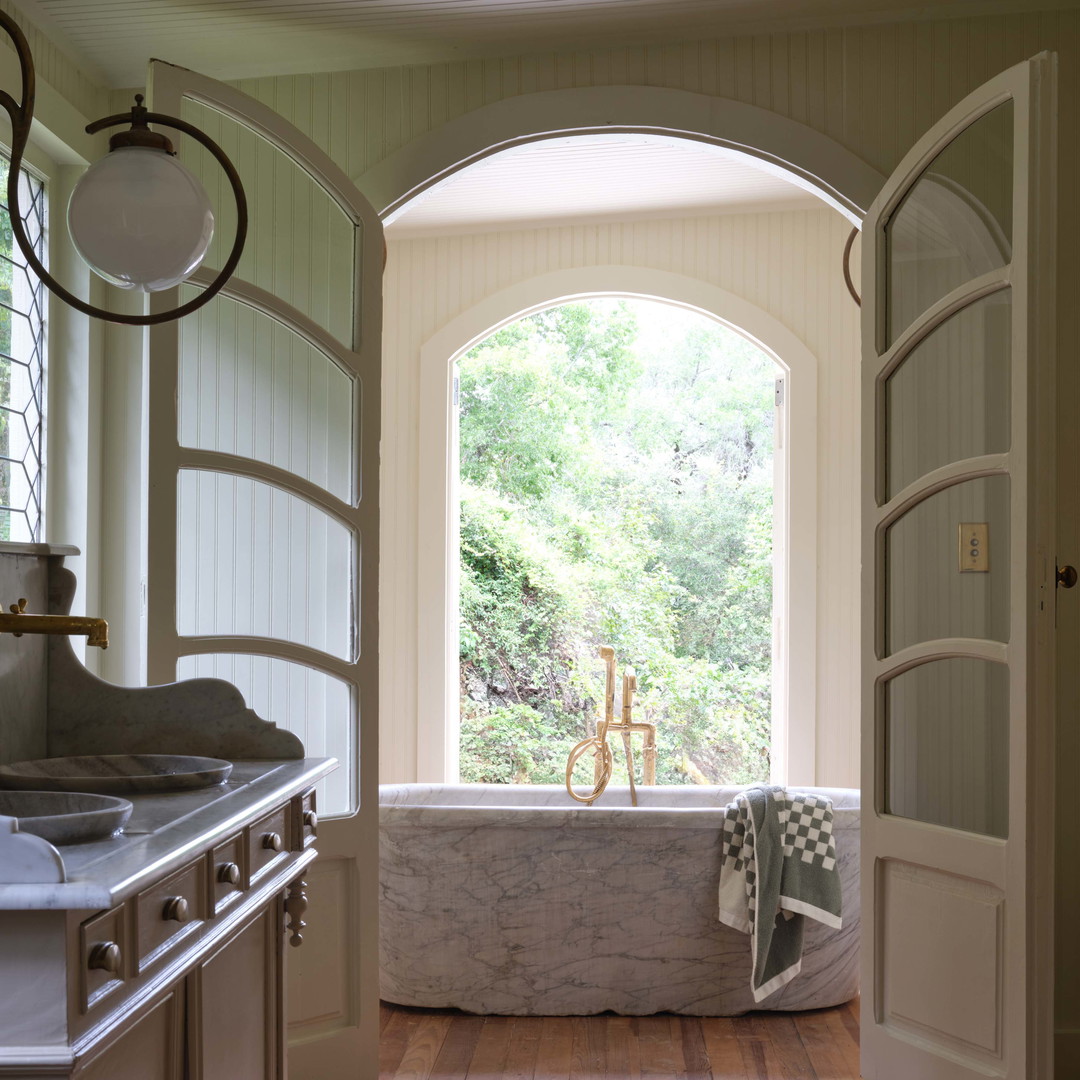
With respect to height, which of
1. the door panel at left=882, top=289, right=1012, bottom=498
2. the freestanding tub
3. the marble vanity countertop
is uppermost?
the door panel at left=882, top=289, right=1012, bottom=498

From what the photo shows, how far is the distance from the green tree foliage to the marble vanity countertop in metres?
5.91

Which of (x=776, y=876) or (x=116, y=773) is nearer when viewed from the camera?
(x=116, y=773)

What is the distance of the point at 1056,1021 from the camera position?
266 centimetres

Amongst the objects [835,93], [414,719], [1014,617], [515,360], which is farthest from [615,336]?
[1014,617]

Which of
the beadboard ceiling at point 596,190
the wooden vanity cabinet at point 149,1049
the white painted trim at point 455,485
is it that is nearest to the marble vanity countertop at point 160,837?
the wooden vanity cabinet at point 149,1049

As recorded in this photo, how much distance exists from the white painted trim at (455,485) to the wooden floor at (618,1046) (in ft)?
4.87

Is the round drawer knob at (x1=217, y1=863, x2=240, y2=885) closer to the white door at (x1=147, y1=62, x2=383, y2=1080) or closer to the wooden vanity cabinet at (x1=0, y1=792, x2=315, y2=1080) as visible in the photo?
the wooden vanity cabinet at (x1=0, y1=792, x2=315, y2=1080)

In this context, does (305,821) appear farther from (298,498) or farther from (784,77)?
(784,77)

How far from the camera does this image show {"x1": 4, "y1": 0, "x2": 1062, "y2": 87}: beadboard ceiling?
2.74m

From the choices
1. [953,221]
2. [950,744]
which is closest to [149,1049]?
[950,744]

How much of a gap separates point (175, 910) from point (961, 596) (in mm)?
1828

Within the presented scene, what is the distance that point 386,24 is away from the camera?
2.81m

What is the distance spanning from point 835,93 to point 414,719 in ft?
10.0

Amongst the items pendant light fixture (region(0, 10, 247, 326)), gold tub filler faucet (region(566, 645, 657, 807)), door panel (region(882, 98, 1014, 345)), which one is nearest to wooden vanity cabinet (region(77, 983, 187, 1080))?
pendant light fixture (region(0, 10, 247, 326))
